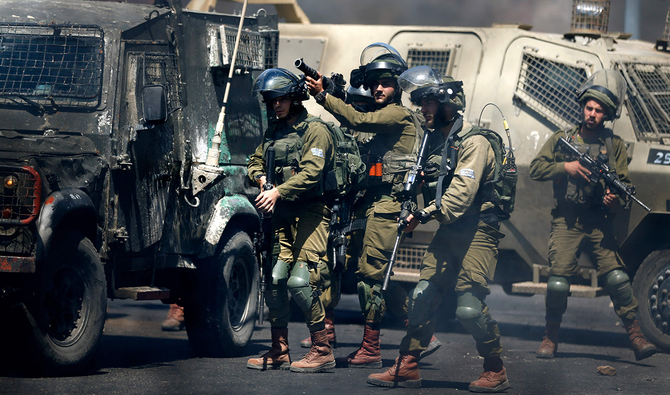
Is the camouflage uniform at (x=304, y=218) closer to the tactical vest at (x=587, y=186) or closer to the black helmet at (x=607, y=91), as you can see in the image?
the tactical vest at (x=587, y=186)

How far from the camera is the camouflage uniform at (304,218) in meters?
6.68

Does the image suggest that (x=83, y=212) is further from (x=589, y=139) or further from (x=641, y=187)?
(x=641, y=187)

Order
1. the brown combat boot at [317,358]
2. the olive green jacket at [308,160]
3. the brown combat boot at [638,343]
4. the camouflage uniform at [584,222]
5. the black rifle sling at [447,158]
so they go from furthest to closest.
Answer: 1. the camouflage uniform at [584,222]
2. the brown combat boot at [638,343]
3. the brown combat boot at [317,358]
4. the olive green jacket at [308,160]
5. the black rifle sling at [447,158]

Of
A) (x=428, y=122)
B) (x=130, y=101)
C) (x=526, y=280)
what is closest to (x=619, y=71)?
(x=526, y=280)

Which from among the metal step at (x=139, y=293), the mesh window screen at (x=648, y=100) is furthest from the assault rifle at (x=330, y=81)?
the mesh window screen at (x=648, y=100)

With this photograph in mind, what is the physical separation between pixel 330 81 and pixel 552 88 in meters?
2.76

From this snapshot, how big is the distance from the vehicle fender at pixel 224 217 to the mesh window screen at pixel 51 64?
142 centimetres

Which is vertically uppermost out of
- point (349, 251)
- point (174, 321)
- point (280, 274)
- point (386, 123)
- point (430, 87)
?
point (430, 87)

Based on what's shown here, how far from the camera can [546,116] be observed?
8891 millimetres

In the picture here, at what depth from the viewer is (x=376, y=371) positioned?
7090 mm

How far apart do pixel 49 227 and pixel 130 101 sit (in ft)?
4.30

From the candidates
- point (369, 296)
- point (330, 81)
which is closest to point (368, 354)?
point (369, 296)

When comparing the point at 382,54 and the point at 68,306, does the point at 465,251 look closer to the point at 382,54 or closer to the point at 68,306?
the point at 382,54

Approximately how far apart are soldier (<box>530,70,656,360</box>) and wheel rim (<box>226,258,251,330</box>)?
8.19ft
